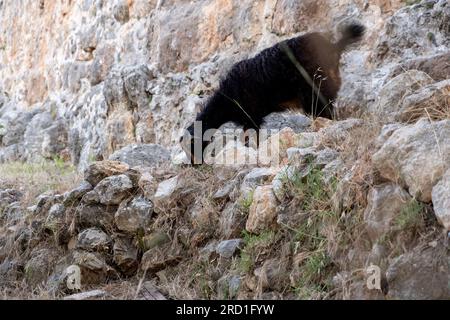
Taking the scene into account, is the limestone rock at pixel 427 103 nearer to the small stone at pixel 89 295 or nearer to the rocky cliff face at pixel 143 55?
the rocky cliff face at pixel 143 55

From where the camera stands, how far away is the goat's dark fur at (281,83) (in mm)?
5480

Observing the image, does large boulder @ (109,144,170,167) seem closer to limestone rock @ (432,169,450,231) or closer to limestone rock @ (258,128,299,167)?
limestone rock @ (258,128,299,167)

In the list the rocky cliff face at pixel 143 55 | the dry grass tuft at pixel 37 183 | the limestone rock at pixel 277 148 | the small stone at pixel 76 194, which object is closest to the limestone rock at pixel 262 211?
the limestone rock at pixel 277 148

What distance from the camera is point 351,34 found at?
533 cm

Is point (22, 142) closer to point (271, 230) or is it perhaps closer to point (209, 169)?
point (209, 169)

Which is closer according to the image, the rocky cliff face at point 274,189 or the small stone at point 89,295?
the rocky cliff face at point 274,189

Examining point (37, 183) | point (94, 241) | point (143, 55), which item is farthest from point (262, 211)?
point (143, 55)

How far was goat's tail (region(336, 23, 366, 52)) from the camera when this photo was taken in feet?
17.5

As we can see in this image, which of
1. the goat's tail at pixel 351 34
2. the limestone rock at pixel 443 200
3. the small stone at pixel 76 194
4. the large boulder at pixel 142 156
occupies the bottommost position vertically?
the large boulder at pixel 142 156

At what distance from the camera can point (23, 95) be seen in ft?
42.3

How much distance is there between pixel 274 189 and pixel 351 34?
2286 millimetres

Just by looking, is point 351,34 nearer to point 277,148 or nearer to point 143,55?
point 277,148

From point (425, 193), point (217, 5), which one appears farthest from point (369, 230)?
point (217, 5)

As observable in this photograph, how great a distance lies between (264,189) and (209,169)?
0.99 meters
